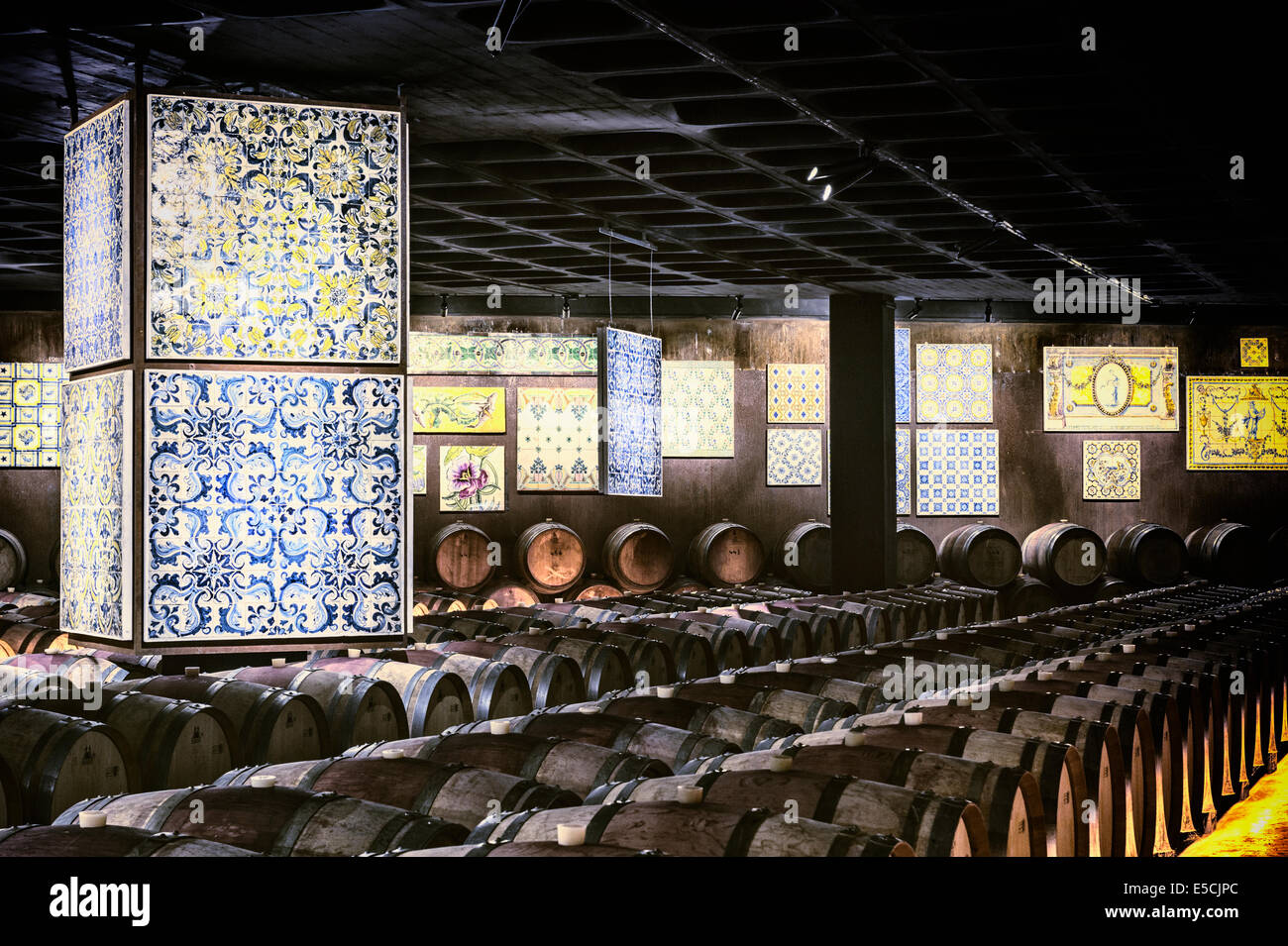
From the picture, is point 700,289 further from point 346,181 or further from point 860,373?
point 346,181

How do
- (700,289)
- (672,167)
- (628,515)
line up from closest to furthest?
(672,167), (700,289), (628,515)

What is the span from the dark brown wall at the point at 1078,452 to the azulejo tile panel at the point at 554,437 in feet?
11.0

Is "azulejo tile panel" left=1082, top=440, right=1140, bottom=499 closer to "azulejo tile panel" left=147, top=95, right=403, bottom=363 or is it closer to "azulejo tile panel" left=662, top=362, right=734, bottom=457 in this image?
"azulejo tile panel" left=662, top=362, right=734, bottom=457

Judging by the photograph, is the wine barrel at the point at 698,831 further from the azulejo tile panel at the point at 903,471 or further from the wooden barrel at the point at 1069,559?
the wooden barrel at the point at 1069,559

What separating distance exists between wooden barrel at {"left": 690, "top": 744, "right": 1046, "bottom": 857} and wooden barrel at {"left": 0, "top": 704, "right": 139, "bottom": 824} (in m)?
1.90

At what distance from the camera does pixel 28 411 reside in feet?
36.2

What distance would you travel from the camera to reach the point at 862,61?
485cm

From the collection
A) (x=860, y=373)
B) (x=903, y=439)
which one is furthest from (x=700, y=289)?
(x=903, y=439)

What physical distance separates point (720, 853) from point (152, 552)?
83.6 inches

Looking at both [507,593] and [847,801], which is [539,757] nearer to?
[847,801]

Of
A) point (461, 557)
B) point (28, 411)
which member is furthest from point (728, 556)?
point (28, 411)

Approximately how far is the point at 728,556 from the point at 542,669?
248 inches

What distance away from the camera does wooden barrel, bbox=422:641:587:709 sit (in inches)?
221

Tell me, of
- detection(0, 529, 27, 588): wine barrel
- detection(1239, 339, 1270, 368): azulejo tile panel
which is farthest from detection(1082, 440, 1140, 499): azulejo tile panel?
detection(0, 529, 27, 588): wine barrel
